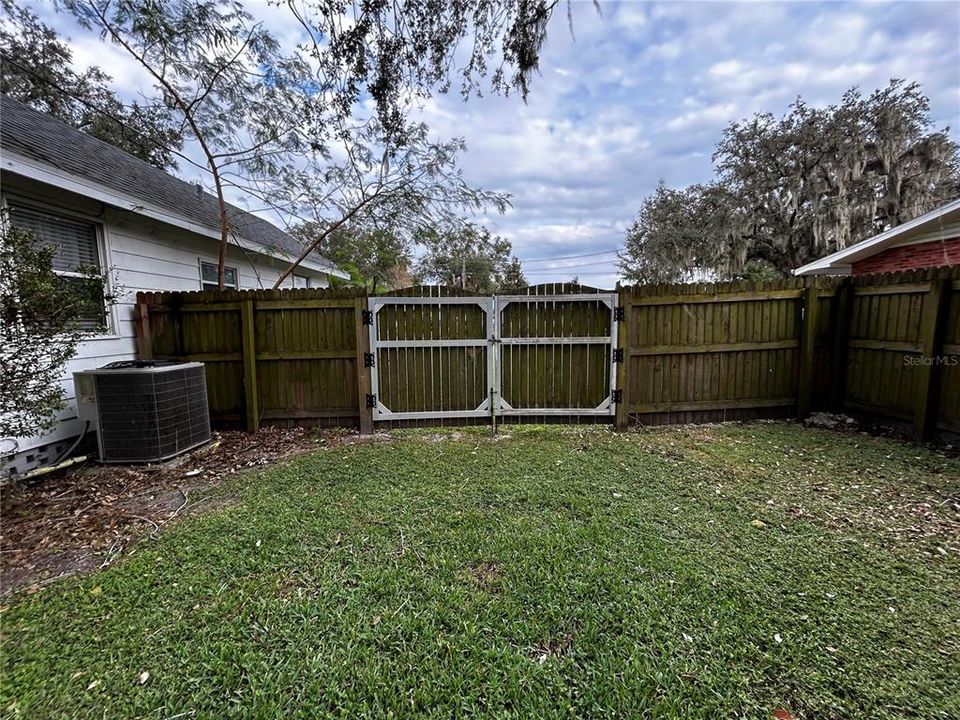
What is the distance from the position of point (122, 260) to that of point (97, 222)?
47 centimetres

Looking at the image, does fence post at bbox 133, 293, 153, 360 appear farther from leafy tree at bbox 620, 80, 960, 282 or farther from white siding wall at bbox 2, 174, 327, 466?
leafy tree at bbox 620, 80, 960, 282

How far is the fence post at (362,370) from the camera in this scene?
4.65 meters

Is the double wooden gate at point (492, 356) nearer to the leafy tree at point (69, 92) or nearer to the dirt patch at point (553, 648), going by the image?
the dirt patch at point (553, 648)

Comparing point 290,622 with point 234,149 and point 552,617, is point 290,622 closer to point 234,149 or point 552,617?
point 552,617

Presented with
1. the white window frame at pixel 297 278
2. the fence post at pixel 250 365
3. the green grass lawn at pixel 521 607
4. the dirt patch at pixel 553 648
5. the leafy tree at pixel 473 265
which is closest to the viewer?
the green grass lawn at pixel 521 607

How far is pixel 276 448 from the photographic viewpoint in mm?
4301


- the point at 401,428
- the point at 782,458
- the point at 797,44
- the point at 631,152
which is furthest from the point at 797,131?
the point at 401,428

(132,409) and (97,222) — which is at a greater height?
(97,222)

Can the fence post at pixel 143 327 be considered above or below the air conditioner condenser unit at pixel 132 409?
above

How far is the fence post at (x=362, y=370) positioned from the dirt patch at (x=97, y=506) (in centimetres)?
68

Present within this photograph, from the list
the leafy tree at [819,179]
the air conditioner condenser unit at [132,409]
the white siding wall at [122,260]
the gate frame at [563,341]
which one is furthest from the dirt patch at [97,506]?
the leafy tree at [819,179]

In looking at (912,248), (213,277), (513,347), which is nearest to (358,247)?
(213,277)

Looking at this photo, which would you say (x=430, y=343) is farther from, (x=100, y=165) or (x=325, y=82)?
(x=100, y=165)

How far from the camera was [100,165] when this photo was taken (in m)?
4.67
